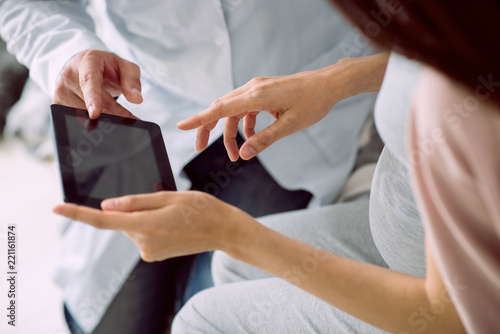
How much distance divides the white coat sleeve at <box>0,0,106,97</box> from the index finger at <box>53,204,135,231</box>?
35 centimetres

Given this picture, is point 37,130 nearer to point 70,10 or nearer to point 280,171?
point 70,10

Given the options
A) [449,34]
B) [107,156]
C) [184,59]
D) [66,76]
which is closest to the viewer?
[449,34]

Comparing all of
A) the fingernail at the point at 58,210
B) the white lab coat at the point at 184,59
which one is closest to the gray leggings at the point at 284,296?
the white lab coat at the point at 184,59

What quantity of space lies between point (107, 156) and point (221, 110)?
14cm

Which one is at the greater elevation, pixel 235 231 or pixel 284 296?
pixel 235 231

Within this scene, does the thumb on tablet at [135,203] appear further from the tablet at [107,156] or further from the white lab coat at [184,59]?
the white lab coat at [184,59]

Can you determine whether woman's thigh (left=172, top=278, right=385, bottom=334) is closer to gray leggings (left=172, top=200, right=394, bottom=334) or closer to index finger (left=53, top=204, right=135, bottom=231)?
gray leggings (left=172, top=200, right=394, bottom=334)

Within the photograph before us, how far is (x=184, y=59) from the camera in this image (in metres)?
0.73

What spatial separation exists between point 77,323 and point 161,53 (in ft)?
1.65

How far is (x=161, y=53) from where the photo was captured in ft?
2.38

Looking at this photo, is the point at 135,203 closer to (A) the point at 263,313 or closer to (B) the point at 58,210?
(B) the point at 58,210

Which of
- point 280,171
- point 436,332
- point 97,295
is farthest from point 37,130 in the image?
point 436,332

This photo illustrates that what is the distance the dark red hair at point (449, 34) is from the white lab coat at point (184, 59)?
394mm

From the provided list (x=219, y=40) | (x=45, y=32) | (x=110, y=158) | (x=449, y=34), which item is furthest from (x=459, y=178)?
(x=45, y=32)
